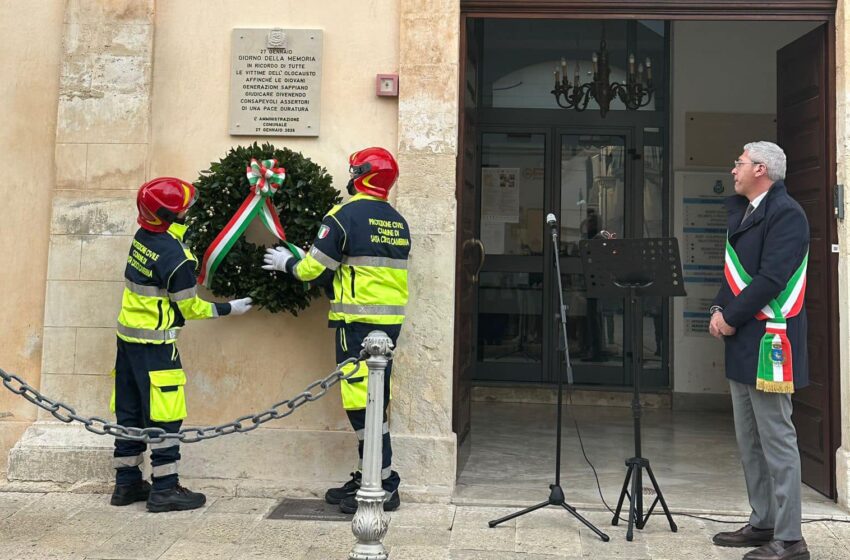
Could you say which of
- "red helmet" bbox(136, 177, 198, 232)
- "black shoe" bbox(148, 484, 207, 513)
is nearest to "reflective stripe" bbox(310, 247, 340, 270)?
"red helmet" bbox(136, 177, 198, 232)

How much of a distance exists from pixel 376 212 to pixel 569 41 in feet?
17.9

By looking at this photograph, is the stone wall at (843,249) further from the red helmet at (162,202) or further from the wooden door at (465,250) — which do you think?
the red helmet at (162,202)

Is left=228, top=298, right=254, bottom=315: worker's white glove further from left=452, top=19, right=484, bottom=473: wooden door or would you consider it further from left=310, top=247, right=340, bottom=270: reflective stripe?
left=452, top=19, right=484, bottom=473: wooden door

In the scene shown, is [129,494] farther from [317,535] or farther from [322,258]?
[322,258]

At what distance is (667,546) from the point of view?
14.9ft

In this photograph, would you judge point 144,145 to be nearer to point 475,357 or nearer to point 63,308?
point 63,308

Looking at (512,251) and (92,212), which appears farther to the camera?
(512,251)

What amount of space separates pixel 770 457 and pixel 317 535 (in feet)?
7.81

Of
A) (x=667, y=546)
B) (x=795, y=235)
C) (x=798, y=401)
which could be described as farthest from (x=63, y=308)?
(x=798, y=401)

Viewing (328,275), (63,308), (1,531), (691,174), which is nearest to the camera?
(1,531)

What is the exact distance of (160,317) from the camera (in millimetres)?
5070

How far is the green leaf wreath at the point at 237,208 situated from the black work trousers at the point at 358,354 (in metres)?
0.47

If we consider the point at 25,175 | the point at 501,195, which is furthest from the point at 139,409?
the point at 501,195

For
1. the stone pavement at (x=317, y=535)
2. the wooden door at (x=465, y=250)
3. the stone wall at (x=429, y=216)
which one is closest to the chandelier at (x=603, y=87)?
the wooden door at (x=465, y=250)
